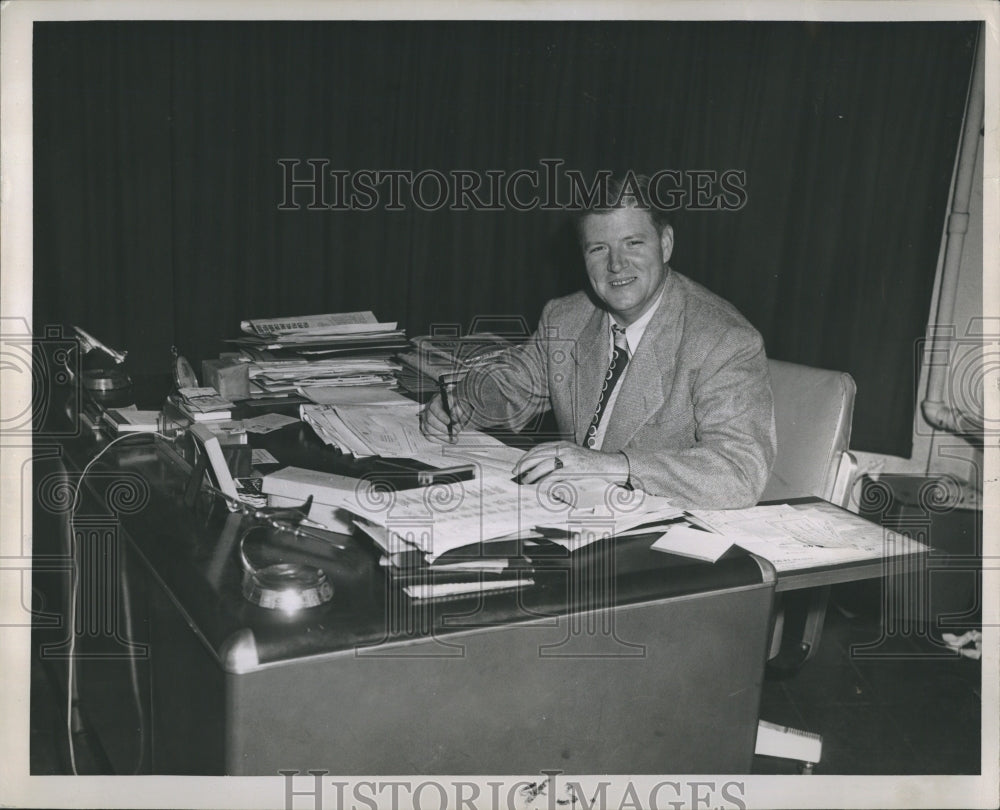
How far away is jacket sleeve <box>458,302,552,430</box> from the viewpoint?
2492 mm

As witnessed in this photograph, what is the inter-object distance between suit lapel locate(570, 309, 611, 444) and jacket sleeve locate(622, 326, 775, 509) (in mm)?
314

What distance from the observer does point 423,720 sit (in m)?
1.36

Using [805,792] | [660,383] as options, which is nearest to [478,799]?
[805,792]

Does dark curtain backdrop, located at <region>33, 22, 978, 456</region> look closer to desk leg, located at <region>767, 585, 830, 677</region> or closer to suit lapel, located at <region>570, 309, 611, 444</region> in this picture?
suit lapel, located at <region>570, 309, 611, 444</region>

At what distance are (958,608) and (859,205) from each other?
1.30 metres

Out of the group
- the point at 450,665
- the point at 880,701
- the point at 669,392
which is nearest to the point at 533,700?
the point at 450,665

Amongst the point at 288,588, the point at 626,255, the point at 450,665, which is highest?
the point at 626,255

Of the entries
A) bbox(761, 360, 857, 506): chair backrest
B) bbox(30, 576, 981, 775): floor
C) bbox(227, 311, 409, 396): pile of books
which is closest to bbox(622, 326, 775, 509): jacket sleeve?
bbox(761, 360, 857, 506): chair backrest

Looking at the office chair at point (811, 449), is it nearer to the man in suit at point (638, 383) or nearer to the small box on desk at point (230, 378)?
the man in suit at point (638, 383)

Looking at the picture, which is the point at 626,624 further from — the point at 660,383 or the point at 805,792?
the point at 660,383

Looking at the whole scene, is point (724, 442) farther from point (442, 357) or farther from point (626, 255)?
point (442, 357)

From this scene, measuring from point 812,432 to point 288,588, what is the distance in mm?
1209

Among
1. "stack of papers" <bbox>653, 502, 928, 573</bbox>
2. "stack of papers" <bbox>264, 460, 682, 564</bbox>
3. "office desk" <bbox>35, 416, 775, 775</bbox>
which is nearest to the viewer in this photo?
"office desk" <bbox>35, 416, 775, 775</bbox>

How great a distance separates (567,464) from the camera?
177cm
